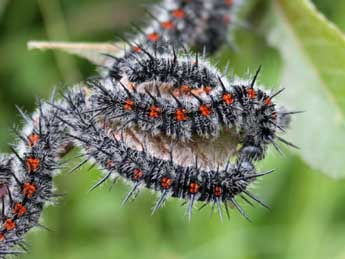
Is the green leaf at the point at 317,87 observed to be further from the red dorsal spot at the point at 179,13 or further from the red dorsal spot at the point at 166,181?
the red dorsal spot at the point at 166,181

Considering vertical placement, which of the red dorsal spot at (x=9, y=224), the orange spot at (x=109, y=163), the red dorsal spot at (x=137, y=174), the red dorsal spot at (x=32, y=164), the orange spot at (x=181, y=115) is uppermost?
the orange spot at (x=181, y=115)

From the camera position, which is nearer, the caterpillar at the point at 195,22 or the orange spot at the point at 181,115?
the orange spot at the point at 181,115

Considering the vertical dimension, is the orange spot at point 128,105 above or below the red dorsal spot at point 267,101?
below

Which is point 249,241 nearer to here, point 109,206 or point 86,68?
point 109,206

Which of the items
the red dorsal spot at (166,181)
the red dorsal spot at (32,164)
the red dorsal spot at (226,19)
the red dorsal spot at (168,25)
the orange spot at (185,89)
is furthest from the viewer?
the red dorsal spot at (226,19)

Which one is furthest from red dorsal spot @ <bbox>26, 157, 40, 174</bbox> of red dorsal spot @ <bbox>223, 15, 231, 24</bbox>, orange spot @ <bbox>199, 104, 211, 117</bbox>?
red dorsal spot @ <bbox>223, 15, 231, 24</bbox>

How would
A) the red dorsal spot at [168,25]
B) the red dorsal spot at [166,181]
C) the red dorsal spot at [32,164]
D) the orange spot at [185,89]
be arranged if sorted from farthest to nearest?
the red dorsal spot at [168,25]
the red dorsal spot at [32,164]
the orange spot at [185,89]
the red dorsal spot at [166,181]

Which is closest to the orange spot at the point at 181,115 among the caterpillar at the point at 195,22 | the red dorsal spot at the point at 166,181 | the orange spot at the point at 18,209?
the red dorsal spot at the point at 166,181
